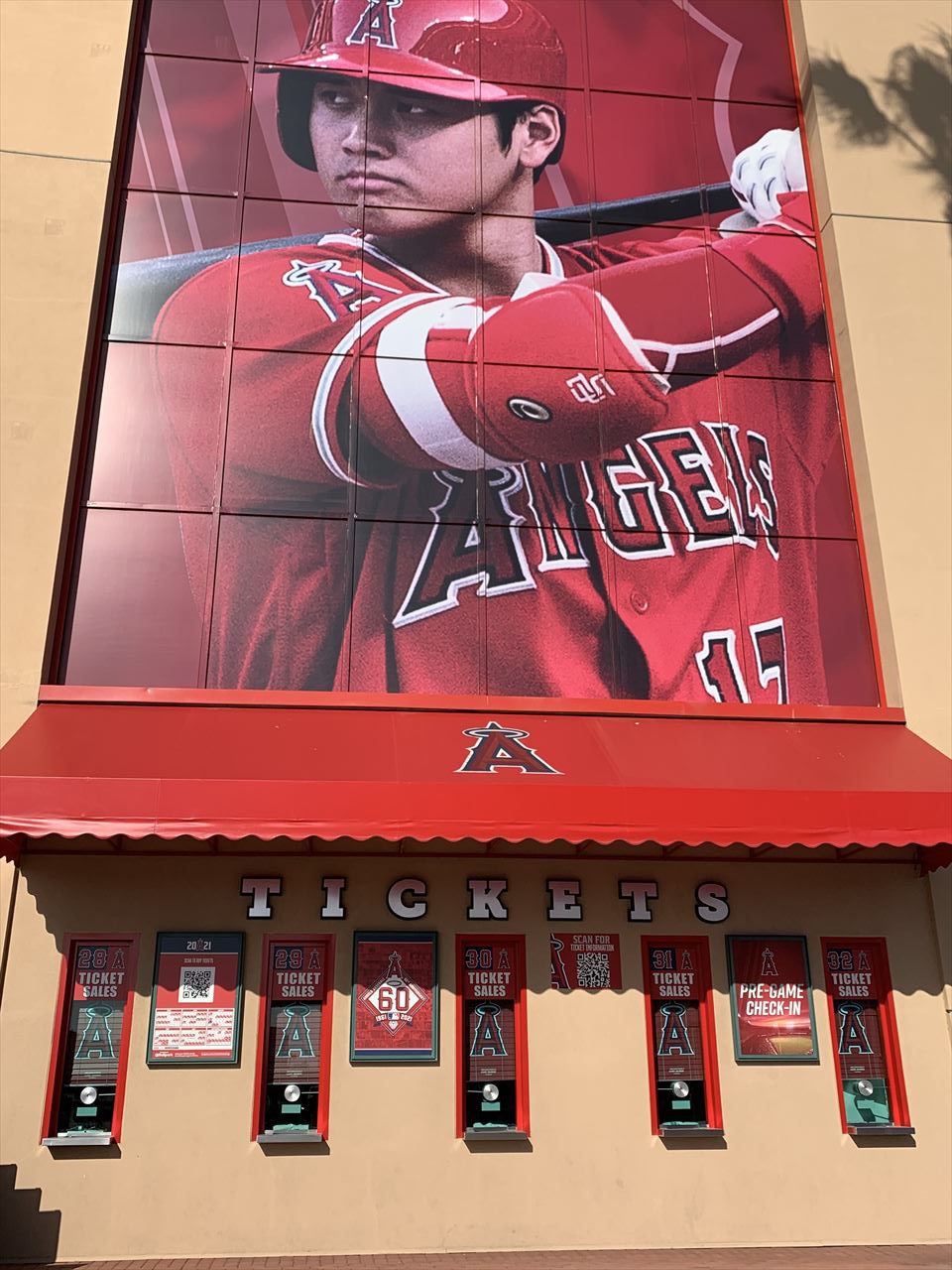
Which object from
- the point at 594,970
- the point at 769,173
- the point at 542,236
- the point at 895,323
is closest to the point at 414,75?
the point at 542,236

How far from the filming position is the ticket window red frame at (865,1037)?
9.52 metres

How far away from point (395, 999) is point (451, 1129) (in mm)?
1177

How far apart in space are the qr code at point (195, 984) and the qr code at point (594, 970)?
328 centimetres

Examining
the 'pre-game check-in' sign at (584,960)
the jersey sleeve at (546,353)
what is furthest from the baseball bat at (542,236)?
the 'pre-game check-in' sign at (584,960)

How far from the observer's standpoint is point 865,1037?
980cm

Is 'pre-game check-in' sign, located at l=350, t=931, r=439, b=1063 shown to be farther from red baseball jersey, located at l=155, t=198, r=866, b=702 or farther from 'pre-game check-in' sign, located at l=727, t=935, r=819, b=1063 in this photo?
'pre-game check-in' sign, located at l=727, t=935, r=819, b=1063

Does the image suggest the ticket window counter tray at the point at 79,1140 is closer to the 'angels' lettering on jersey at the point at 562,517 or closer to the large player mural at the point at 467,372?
the large player mural at the point at 467,372

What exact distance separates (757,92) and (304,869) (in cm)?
1128

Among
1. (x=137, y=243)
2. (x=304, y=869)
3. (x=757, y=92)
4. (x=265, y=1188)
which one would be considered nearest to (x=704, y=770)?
(x=304, y=869)

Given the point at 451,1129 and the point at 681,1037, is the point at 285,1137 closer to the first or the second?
the point at 451,1129

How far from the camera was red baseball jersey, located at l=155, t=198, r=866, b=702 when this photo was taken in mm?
10789

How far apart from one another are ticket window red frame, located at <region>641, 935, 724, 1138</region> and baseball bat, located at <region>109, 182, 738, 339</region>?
8.09 m

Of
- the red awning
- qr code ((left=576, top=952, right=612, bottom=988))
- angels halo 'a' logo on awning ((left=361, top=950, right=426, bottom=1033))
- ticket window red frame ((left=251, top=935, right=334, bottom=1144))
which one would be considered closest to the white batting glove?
the red awning

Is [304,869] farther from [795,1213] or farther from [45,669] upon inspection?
[795,1213]
